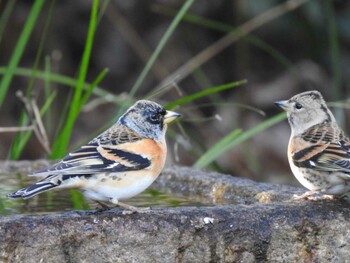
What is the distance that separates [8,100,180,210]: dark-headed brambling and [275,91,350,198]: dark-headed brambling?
2.18 feet

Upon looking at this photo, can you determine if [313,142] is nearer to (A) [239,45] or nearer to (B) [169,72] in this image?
(A) [239,45]

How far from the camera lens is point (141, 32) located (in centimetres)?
925

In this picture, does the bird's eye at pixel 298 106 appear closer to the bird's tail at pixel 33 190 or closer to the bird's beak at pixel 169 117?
the bird's beak at pixel 169 117

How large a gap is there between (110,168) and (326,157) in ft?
3.35

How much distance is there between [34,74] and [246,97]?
10.8ft

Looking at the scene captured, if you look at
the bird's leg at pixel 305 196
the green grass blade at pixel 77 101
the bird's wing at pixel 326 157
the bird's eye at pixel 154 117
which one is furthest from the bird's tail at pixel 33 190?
the green grass blade at pixel 77 101

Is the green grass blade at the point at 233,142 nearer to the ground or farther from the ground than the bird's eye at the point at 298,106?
nearer to the ground

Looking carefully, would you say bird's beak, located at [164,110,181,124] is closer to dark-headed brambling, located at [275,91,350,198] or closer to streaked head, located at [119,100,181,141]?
streaked head, located at [119,100,181,141]

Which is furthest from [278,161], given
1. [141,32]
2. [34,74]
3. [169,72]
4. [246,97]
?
[34,74]

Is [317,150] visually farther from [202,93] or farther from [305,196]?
[202,93]

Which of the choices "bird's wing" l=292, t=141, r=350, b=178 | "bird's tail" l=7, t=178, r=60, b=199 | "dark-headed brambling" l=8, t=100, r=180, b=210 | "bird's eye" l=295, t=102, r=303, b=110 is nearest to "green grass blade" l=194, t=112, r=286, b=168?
"bird's eye" l=295, t=102, r=303, b=110

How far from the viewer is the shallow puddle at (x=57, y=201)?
14.4 ft

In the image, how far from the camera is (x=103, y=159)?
12.3ft

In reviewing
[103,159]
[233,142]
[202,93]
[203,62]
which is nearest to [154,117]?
[103,159]
